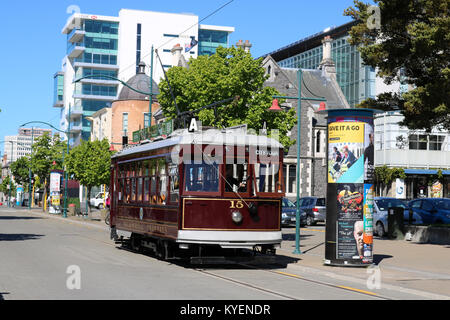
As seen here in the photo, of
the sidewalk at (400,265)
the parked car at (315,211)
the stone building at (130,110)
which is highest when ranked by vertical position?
the stone building at (130,110)

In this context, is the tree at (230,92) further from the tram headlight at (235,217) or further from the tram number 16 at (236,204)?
the tram headlight at (235,217)

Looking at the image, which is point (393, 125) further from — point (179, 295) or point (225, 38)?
point (225, 38)

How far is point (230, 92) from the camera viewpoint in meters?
26.6

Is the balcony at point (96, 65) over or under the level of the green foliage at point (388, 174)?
over

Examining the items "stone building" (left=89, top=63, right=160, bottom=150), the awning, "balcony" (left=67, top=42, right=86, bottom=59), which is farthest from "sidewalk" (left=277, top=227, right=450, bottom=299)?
"balcony" (left=67, top=42, right=86, bottom=59)

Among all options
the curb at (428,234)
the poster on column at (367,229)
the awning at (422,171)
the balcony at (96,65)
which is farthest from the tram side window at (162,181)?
the balcony at (96,65)

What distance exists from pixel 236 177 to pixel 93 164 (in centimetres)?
3704

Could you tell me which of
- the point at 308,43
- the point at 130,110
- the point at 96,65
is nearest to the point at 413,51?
the point at 130,110

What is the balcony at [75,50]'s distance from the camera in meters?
109

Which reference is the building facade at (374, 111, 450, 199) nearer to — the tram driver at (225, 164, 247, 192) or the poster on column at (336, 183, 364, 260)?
the poster on column at (336, 183, 364, 260)

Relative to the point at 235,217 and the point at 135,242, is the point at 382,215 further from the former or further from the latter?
the point at 235,217

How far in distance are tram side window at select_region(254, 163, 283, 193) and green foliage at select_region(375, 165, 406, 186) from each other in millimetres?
42442

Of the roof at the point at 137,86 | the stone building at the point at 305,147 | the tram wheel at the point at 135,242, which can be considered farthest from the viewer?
the roof at the point at 137,86
